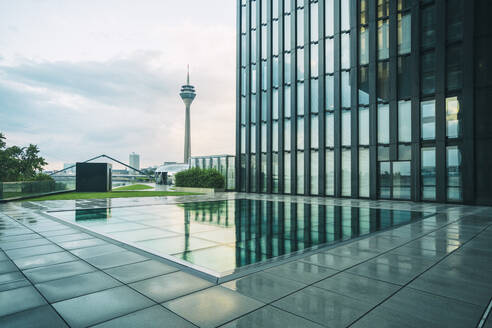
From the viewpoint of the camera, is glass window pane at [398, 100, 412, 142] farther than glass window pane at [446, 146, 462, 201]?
Yes

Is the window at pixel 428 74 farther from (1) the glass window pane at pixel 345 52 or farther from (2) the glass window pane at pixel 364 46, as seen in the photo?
(1) the glass window pane at pixel 345 52

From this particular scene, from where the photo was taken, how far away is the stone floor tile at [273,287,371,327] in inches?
149

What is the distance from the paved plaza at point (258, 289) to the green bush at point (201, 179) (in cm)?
2613

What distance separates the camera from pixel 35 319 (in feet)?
12.5

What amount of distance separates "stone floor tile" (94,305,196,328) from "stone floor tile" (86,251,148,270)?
2371 millimetres

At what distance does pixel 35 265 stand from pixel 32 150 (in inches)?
2025

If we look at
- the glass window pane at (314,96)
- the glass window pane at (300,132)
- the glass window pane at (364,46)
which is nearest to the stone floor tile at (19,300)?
the glass window pane at (300,132)

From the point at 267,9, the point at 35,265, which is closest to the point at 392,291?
the point at 35,265

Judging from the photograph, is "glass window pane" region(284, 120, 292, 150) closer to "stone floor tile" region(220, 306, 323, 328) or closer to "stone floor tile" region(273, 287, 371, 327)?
"stone floor tile" region(273, 287, 371, 327)

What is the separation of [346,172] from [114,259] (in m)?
21.6

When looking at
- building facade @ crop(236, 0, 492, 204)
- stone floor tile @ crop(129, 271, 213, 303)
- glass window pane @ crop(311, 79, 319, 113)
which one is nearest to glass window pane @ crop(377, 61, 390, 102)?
building facade @ crop(236, 0, 492, 204)

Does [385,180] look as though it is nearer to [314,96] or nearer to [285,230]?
[314,96]

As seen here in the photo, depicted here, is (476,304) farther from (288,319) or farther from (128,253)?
(128,253)

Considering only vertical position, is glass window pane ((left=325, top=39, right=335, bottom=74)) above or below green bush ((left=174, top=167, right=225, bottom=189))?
above
